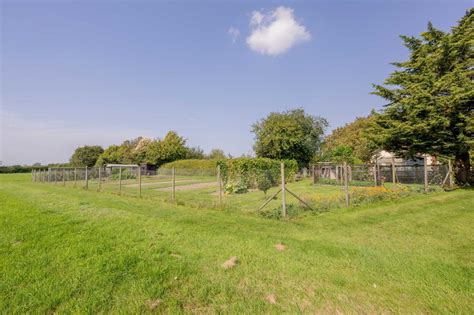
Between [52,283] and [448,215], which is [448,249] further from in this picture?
[52,283]

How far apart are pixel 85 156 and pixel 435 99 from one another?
64.8m

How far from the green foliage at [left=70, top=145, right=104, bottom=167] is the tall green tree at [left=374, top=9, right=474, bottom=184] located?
203ft

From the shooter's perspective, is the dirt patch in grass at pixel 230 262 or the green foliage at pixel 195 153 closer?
the dirt patch in grass at pixel 230 262

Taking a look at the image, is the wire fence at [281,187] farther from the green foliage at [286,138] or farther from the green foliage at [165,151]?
the green foliage at [165,151]

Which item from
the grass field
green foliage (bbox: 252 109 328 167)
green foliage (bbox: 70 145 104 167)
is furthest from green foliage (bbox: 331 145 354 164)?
green foliage (bbox: 70 145 104 167)

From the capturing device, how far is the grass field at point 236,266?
244cm

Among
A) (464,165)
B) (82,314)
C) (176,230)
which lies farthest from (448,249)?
(464,165)

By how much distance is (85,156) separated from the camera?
5625 centimetres

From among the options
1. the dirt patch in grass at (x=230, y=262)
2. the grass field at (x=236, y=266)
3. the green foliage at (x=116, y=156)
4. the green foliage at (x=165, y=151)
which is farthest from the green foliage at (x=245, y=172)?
the green foliage at (x=116, y=156)

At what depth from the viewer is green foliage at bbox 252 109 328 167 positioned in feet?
89.9

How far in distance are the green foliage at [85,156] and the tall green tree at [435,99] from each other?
61846 mm

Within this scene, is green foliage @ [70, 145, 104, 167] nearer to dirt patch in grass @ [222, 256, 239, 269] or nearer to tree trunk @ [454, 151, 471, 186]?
dirt patch in grass @ [222, 256, 239, 269]

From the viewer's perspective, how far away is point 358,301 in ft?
8.08

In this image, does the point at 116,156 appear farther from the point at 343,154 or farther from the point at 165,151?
the point at 343,154
